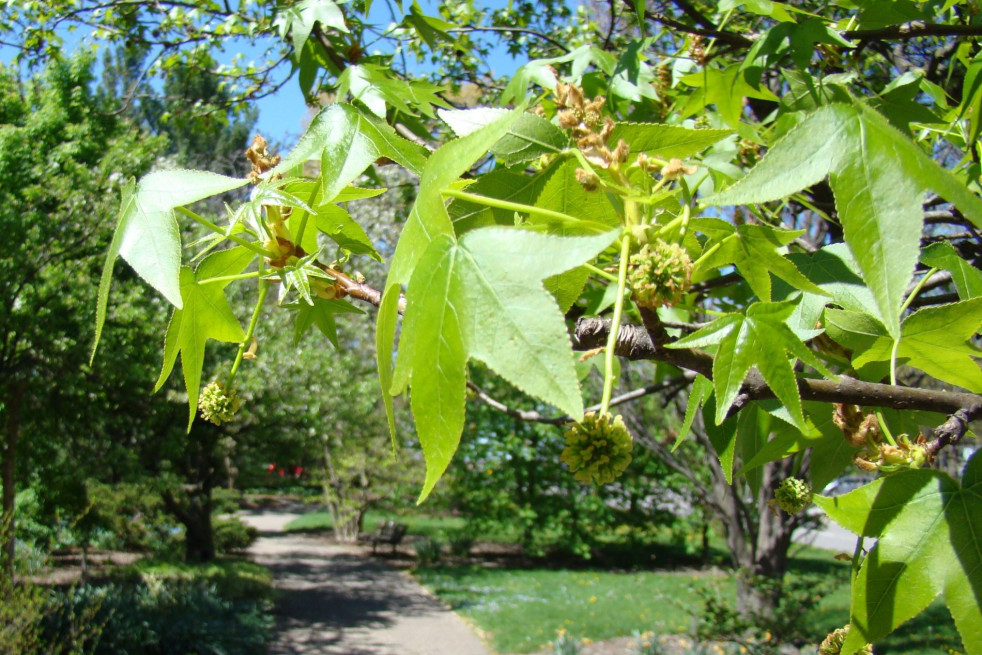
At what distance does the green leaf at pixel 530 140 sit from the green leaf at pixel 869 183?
23 cm

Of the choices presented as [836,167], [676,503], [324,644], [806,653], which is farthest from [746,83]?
[676,503]

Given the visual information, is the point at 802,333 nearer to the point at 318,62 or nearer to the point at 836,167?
the point at 836,167

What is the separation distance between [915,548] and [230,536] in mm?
15819

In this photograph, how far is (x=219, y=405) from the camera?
3.84ft

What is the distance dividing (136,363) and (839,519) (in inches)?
337

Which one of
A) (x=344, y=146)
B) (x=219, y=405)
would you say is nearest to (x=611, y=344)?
(x=344, y=146)

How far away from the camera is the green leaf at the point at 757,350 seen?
0.68m

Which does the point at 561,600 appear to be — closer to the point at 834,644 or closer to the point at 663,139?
the point at 834,644

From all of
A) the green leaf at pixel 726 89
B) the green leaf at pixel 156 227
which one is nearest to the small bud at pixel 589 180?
the green leaf at pixel 156 227

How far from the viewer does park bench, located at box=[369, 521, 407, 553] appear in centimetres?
1547

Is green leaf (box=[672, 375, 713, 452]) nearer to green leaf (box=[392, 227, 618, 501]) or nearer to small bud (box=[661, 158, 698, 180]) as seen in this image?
small bud (box=[661, 158, 698, 180])

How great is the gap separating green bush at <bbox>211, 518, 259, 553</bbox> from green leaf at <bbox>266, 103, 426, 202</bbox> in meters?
15.0

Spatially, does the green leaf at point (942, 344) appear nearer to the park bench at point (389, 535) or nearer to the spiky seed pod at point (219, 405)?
the spiky seed pod at point (219, 405)

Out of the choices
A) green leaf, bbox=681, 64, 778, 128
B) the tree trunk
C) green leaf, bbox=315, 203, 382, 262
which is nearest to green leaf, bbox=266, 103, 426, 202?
green leaf, bbox=315, 203, 382, 262
